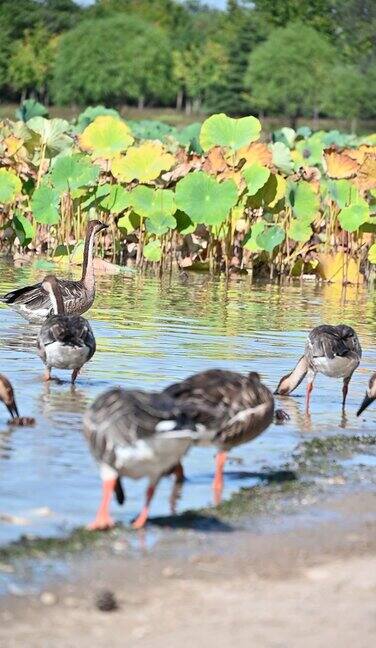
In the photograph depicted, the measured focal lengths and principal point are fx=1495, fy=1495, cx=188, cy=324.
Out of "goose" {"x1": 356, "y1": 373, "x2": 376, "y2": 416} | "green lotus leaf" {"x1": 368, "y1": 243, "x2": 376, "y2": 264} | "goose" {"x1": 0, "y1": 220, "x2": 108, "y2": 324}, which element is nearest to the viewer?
"goose" {"x1": 356, "y1": 373, "x2": 376, "y2": 416}

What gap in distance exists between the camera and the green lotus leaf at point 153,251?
25.9 meters

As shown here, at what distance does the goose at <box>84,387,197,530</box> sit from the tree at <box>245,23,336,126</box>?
104m

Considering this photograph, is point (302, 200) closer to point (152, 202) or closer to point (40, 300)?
point (152, 202)

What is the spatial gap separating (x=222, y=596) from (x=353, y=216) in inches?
761

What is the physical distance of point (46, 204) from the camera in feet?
84.0

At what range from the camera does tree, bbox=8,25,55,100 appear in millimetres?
126438

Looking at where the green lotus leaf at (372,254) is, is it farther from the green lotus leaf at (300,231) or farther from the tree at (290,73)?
the tree at (290,73)

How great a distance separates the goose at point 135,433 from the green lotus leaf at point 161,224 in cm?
1777

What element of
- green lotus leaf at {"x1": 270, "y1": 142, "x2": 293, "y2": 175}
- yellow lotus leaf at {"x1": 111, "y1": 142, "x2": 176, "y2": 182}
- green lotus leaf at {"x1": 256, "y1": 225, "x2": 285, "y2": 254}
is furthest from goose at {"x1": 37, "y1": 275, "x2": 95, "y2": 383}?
green lotus leaf at {"x1": 270, "y1": 142, "x2": 293, "y2": 175}

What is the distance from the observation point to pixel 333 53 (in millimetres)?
119000

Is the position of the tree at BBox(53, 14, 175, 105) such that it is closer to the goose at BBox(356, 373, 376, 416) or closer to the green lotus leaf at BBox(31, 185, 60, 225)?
the green lotus leaf at BBox(31, 185, 60, 225)

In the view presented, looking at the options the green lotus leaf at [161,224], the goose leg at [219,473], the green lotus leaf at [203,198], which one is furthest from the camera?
the green lotus leaf at [161,224]

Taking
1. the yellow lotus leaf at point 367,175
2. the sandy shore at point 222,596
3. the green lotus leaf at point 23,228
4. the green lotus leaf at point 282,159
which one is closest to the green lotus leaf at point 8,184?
the green lotus leaf at point 23,228

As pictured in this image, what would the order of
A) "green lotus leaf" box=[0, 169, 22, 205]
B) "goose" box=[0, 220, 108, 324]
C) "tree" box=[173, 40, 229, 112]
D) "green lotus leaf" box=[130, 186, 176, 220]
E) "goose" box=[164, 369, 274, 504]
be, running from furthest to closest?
"tree" box=[173, 40, 229, 112] → "green lotus leaf" box=[0, 169, 22, 205] → "green lotus leaf" box=[130, 186, 176, 220] → "goose" box=[0, 220, 108, 324] → "goose" box=[164, 369, 274, 504]
